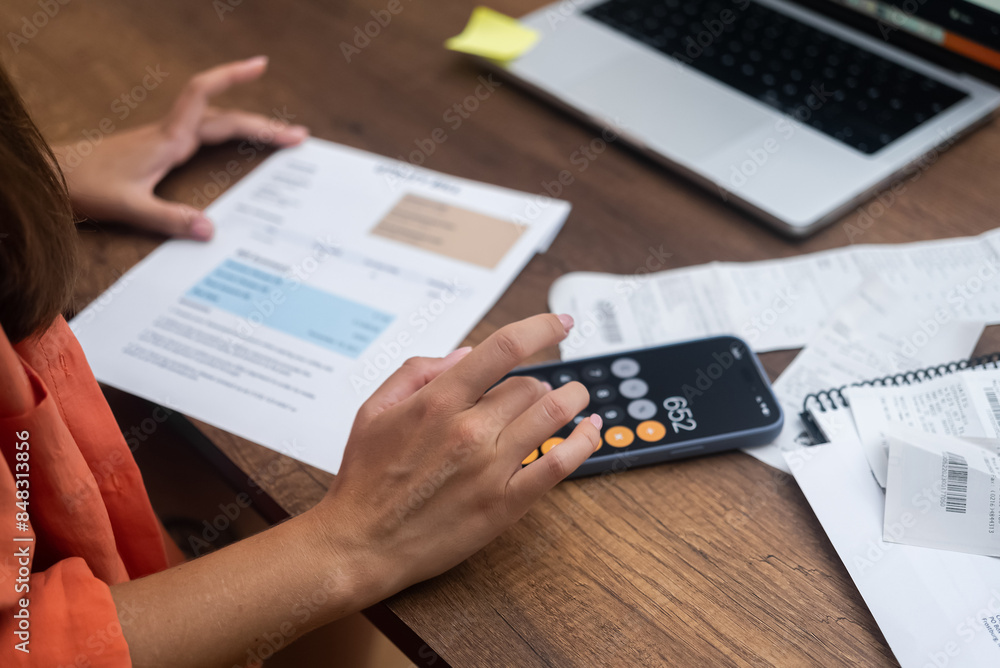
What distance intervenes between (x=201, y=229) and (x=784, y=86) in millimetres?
566

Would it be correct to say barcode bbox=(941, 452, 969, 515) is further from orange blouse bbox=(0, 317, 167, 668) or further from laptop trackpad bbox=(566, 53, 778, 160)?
orange blouse bbox=(0, 317, 167, 668)

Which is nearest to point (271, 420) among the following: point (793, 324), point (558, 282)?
point (558, 282)

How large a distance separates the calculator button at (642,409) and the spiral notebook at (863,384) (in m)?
0.10

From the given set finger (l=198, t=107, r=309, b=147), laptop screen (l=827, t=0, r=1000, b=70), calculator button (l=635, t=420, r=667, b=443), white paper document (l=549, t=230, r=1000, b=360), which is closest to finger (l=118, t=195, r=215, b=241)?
finger (l=198, t=107, r=309, b=147)

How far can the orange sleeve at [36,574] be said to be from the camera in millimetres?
392

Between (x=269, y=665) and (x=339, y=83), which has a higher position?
(x=339, y=83)

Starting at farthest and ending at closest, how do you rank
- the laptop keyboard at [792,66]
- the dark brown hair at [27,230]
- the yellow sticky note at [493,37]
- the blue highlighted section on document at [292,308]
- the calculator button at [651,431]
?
the yellow sticky note at [493,37]
the laptop keyboard at [792,66]
the blue highlighted section on document at [292,308]
the calculator button at [651,431]
the dark brown hair at [27,230]

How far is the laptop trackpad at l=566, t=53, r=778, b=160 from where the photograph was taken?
0.71m

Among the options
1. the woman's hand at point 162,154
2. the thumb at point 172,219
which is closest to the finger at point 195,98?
the woman's hand at point 162,154

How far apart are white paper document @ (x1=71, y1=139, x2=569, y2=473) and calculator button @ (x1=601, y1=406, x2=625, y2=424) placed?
0.13 metres

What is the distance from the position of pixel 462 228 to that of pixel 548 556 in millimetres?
320

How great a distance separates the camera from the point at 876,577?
16.7 inches

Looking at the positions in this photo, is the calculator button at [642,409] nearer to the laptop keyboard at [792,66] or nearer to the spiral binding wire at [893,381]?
the spiral binding wire at [893,381]

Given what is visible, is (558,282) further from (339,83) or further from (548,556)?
(339,83)
